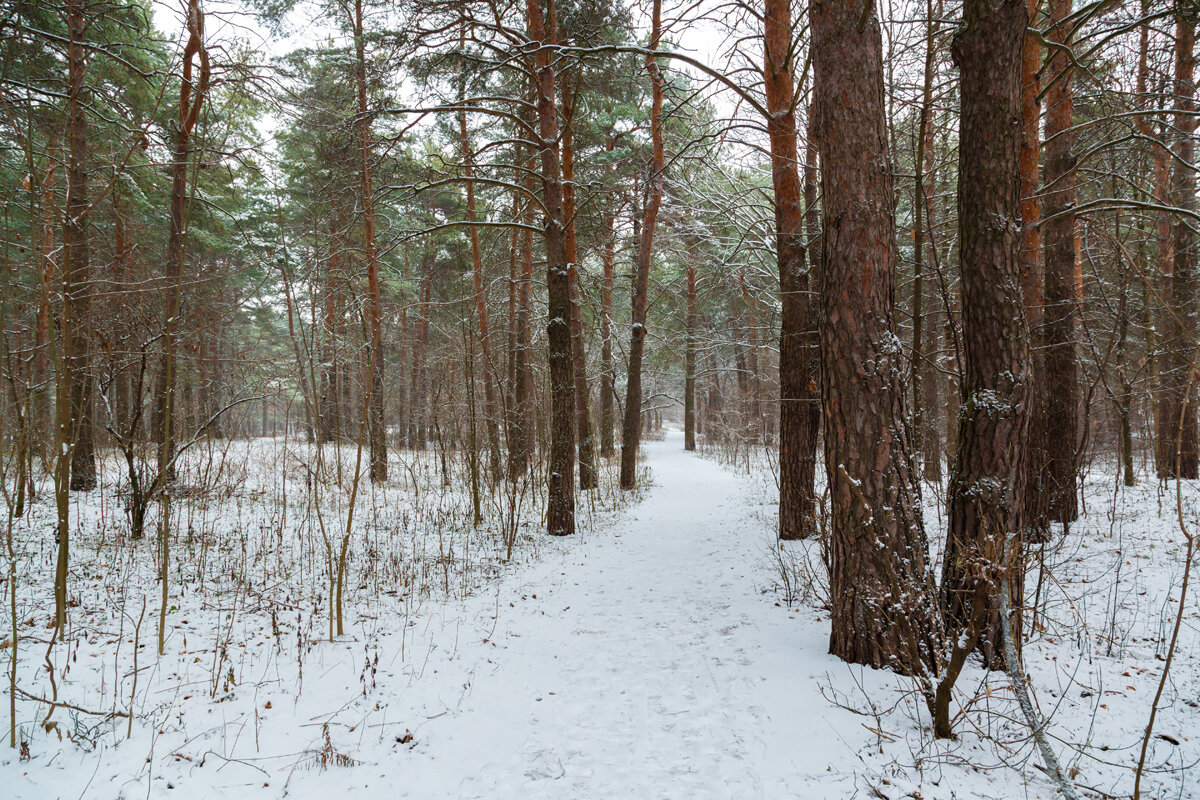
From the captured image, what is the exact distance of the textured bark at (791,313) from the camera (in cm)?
596

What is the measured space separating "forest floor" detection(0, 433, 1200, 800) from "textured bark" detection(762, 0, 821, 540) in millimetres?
1590

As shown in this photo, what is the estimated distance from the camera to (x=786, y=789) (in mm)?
2266

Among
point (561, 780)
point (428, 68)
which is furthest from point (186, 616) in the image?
point (428, 68)

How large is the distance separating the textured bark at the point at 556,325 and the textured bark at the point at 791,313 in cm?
263

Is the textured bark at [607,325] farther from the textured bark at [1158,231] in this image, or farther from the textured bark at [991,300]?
the textured bark at [991,300]

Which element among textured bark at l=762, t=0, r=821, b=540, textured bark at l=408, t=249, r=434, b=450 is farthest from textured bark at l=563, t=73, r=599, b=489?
textured bark at l=408, t=249, r=434, b=450

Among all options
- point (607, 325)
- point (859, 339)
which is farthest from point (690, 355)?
point (859, 339)

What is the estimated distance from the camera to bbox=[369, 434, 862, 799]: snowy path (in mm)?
2387

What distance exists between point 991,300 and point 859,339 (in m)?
0.70

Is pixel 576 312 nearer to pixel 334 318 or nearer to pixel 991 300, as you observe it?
pixel 334 318

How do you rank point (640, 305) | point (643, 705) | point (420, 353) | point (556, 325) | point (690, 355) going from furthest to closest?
point (690, 355) < point (420, 353) < point (640, 305) < point (556, 325) < point (643, 705)

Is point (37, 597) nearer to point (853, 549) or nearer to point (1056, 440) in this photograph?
point (853, 549)

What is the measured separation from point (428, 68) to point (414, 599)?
247 inches

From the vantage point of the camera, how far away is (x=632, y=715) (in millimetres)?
2920
